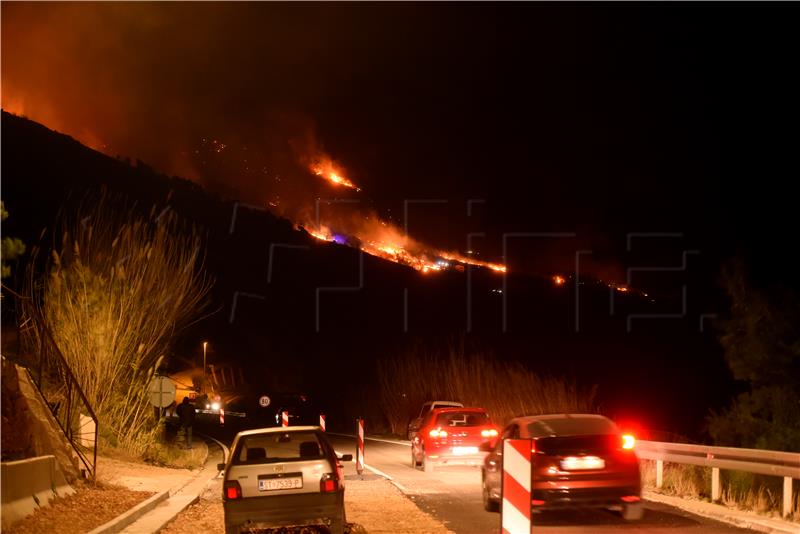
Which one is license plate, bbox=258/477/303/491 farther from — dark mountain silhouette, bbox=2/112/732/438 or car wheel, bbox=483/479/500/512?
dark mountain silhouette, bbox=2/112/732/438

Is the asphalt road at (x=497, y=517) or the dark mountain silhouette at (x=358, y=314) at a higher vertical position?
the dark mountain silhouette at (x=358, y=314)

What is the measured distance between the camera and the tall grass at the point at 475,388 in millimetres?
33219

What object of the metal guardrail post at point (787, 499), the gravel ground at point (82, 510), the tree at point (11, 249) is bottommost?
the gravel ground at point (82, 510)

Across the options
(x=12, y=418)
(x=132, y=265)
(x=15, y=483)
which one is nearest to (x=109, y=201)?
(x=132, y=265)

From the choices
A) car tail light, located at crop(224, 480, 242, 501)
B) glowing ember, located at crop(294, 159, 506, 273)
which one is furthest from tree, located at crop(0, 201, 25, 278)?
glowing ember, located at crop(294, 159, 506, 273)

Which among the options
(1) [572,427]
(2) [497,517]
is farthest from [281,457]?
(1) [572,427]

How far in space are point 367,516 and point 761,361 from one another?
14759 millimetres

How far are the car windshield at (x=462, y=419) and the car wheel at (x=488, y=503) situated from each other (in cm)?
820

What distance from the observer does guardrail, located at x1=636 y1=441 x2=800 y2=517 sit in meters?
13.9

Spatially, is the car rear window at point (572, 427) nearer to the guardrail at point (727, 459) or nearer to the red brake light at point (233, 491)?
the guardrail at point (727, 459)

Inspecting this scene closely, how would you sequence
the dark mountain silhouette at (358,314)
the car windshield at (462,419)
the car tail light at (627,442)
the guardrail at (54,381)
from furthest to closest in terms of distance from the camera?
the dark mountain silhouette at (358,314) < the car windshield at (462,419) < the guardrail at (54,381) < the car tail light at (627,442)

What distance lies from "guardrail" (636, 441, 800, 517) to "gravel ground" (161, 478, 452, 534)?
490 centimetres

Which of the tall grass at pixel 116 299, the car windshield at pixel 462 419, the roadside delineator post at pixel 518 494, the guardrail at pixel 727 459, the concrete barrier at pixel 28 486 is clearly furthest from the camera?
the car windshield at pixel 462 419

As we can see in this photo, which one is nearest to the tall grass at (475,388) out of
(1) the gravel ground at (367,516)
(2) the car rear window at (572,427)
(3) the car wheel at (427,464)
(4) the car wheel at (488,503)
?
(3) the car wheel at (427,464)
